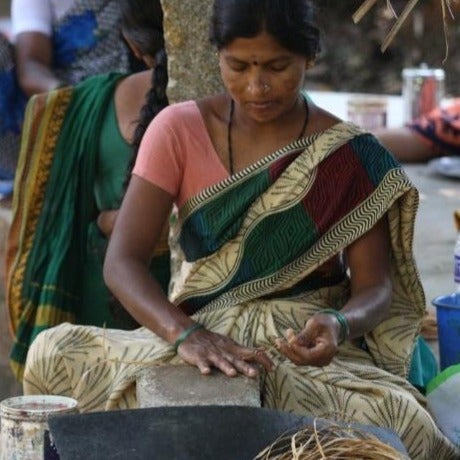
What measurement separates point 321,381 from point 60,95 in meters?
1.87

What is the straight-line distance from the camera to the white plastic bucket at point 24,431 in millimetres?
3330

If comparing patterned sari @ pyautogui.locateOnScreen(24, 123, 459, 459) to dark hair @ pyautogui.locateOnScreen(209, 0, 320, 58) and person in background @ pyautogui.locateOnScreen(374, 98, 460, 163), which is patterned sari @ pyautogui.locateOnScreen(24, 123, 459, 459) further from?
person in background @ pyautogui.locateOnScreen(374, 98, 460, 163)

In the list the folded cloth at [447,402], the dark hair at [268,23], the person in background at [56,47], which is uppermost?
the dark hair at [268,23]

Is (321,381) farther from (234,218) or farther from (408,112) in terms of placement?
(408,112)

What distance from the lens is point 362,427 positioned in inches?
126

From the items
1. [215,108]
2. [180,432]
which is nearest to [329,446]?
[180,432]

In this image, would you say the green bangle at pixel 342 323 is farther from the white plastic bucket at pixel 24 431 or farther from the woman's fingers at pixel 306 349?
the white plastic bucket at pixel 24 431

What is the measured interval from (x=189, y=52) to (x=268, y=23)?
0.97 meters

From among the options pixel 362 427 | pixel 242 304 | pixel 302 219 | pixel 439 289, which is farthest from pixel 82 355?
pixel 439 289

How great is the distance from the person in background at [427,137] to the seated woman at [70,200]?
4.15 m

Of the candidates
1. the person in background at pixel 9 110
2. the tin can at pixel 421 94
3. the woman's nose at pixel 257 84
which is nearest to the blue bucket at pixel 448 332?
the woman's nose at pixel 257 84

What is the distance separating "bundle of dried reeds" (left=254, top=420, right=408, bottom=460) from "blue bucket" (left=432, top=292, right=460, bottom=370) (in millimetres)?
1438

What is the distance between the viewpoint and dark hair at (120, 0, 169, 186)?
16.1 ft

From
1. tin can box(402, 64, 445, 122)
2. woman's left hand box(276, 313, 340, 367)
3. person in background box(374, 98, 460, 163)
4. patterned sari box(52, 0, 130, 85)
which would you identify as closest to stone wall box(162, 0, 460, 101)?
tin can box(402, 64, 445, 122)
